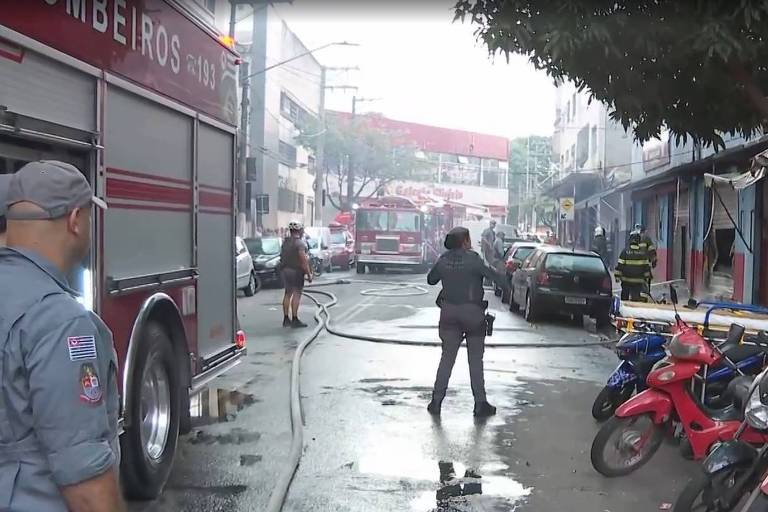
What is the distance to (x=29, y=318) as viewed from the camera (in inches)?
77.2

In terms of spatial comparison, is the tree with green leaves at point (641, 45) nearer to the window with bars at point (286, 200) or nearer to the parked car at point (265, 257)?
the parked car at point (265, 257)

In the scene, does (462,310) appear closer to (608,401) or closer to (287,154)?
(608,401)

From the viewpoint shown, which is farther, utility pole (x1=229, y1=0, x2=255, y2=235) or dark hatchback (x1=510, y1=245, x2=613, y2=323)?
utility pole (x1=229, y1=0, x2=255, y2=235)

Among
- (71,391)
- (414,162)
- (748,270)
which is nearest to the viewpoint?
(71,391)

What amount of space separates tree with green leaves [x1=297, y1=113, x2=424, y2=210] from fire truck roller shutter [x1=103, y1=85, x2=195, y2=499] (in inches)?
1638

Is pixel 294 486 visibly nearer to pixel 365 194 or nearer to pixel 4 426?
pixel 4 426

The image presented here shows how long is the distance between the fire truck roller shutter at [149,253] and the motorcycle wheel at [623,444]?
288 centimetres

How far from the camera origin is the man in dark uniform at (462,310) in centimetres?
758

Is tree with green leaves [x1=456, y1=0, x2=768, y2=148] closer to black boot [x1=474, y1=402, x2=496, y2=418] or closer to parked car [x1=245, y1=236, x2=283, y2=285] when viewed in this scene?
black boot [x1=474, y1=402, x2=496, y2=418]

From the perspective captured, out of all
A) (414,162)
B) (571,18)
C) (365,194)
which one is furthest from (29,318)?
(365,194)

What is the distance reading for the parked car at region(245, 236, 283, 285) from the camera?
22.0 metres

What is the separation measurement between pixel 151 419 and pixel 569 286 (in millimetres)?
10539

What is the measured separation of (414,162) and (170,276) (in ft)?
157

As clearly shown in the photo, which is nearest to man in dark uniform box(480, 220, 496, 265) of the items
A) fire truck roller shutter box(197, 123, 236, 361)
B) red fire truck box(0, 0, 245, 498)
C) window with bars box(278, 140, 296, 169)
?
window with bars box(278, 140, 296, 169)
